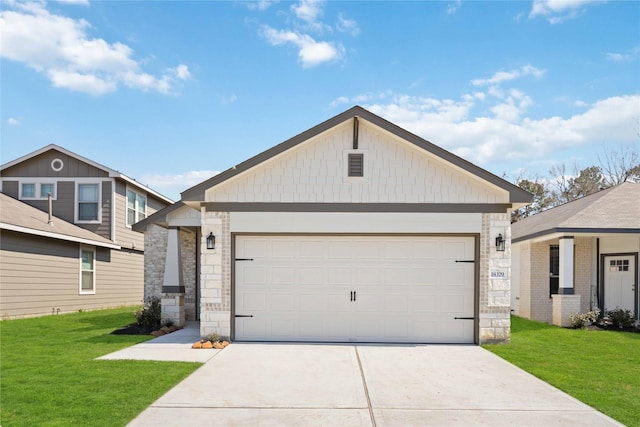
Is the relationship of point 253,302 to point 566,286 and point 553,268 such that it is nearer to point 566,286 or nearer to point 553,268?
point 566,286

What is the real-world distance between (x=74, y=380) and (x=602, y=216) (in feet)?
46.7

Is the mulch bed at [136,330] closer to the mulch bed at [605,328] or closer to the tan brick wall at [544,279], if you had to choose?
the tan brick wall at [544,279]

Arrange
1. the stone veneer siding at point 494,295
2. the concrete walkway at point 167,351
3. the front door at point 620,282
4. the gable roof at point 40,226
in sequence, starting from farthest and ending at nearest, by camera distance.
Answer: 1. the gable roof at point 40,226
2. the front door at point 620,282
3. the stone veneer siding at point 494,295
4. the concrete walkway at point 167,351

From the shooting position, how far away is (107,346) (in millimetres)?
10188

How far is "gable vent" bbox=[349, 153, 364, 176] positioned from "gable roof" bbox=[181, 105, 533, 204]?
0.79 meters

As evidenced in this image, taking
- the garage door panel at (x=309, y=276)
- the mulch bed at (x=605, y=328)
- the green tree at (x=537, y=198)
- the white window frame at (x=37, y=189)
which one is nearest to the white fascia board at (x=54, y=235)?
the white window frame at (x=37, y=189)

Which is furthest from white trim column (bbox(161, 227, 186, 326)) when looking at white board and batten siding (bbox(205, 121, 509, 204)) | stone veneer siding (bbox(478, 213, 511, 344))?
stone veneer siding (bbox(478, 213, 511, 344))

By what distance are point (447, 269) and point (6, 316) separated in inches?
513

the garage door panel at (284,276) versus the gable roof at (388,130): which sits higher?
the gable roof at (388,130)

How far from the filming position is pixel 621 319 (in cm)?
1383

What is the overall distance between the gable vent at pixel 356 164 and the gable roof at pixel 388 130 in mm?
786

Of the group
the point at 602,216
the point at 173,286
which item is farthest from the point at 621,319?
the point at 173,286

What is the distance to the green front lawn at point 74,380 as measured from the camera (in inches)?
221

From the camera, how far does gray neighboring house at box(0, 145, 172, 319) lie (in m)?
15.5
